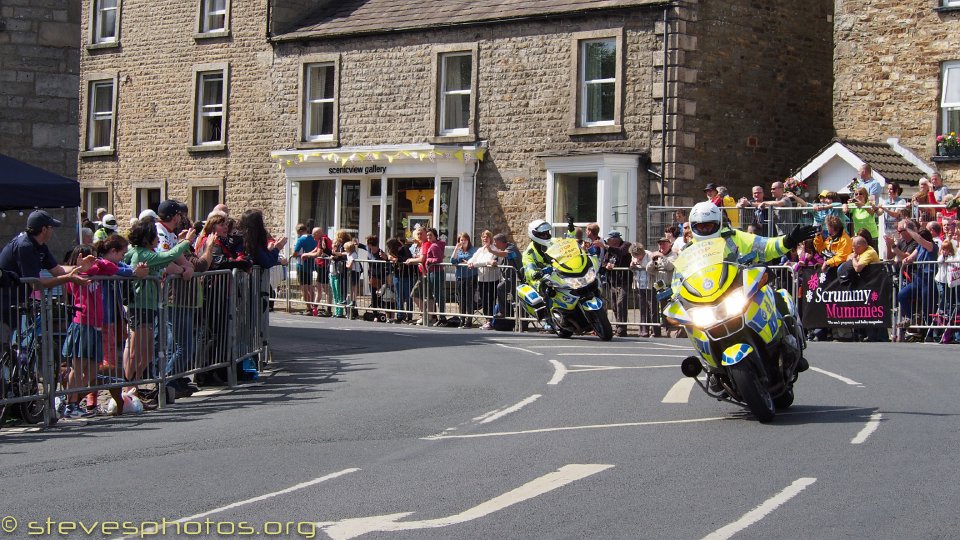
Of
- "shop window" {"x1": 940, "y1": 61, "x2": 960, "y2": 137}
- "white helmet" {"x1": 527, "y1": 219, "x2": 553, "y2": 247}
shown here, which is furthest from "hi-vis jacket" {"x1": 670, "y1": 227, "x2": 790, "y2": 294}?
"shop window" {"x1": 940, "y1": 61, "x2": 960, "y2": 137}

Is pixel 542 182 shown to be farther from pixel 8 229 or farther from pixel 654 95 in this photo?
pixel 8 229

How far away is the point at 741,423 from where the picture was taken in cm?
1147

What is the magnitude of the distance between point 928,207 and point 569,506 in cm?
1630

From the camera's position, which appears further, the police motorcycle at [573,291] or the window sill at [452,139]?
the window sill at [452,139]

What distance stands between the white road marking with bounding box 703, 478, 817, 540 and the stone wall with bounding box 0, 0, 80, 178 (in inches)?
602

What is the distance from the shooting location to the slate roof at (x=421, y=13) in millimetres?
31578

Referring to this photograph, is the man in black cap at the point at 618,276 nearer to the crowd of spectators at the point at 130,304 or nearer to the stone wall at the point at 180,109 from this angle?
the crowd of spectators at the point at 130,304

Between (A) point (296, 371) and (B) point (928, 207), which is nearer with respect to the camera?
(A) point (296, 371)

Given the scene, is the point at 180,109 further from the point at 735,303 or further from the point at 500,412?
the point at 735,303

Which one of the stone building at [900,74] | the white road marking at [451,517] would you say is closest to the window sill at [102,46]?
the stone building at [900,74]

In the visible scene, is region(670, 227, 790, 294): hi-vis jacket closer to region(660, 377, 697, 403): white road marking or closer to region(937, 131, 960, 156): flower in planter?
region(660, 377, 697, 403): white road marking

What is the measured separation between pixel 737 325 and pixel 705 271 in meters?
0.58

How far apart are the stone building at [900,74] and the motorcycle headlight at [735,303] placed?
19337 millimetres

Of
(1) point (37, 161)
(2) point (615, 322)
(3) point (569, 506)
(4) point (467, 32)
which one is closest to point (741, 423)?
Result: (3) point (569, 506)
